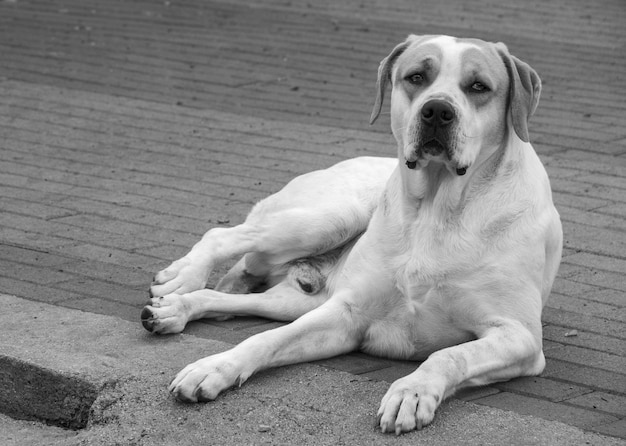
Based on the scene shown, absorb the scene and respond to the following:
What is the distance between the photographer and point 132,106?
858 centimetres

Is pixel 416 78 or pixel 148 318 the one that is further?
pixel 148 318

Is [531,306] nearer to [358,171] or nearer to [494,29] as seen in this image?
[358,171]

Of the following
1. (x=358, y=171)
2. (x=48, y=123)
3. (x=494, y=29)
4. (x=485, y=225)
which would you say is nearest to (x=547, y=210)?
(x=485, y=225)

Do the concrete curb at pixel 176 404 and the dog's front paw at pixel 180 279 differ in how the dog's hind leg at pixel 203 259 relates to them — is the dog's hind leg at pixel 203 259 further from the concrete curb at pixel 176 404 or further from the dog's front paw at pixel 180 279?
the concrete curb at pixel 176 404

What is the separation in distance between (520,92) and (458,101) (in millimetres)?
298

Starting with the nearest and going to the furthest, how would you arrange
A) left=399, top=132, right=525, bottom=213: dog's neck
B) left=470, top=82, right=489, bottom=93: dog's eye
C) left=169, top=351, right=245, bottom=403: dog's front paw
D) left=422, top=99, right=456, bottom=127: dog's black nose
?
1. left=169, top=351, right=245, bottom=403: dog's front paw
2. left=422, top=99, right=456, bottom=127: dog's black nose
3. left=470, top=82, right=489, bottom=93: dog's eye
4. left=399, top=132, right=525, bottom=213: dog's neck

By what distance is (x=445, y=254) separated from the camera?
426 cm

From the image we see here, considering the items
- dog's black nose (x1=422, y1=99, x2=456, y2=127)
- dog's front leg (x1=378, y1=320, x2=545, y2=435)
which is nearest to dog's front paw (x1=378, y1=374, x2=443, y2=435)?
dog's front leg (x1=378, y1=320, x2=545, y2=435)

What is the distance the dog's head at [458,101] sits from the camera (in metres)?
4.09

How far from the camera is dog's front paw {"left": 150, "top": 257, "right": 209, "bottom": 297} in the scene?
4750mm

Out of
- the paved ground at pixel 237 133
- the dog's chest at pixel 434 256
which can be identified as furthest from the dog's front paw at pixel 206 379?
the dog's chest at pixel 434 256

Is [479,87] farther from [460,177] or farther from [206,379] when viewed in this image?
[206,379]

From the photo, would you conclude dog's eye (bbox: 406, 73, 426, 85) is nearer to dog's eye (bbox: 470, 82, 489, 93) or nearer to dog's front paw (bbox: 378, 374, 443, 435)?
dog's eye (bbox: 470, 82, 489, 93)

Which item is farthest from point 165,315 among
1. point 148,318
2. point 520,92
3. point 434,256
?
point 520,92
